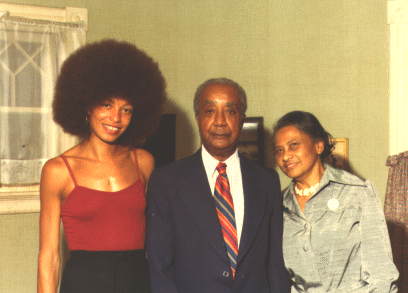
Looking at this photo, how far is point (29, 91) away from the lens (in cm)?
351

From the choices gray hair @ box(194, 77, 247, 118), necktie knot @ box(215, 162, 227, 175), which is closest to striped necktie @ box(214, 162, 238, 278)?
necktie knot @ box(215, 162, 227, 175)

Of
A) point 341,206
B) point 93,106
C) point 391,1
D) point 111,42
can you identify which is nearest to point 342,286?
point 341,206

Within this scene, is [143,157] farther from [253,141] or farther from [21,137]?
[21,137]

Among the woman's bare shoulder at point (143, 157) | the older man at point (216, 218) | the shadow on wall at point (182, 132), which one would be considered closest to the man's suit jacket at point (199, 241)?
the older man at point (216, 218)

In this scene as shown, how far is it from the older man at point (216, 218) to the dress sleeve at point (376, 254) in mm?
378

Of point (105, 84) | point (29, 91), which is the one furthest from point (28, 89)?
point (105, 84)

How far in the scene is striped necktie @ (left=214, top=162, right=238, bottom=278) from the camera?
193cm

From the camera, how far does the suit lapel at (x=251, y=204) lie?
1936 mm

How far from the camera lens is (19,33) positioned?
3.47 m

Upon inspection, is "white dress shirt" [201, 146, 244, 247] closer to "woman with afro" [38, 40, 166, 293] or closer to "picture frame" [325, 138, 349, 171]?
"woman with afro" [38, 40, 166, 293]

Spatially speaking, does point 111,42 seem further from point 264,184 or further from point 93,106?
point 264,184

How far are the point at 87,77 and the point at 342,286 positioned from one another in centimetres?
161

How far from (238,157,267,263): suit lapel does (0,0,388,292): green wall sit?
4.64ft

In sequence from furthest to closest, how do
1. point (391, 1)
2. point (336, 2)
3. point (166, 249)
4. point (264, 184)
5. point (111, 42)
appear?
point (336, 2) < point (391, 1) < point (111, 42) < point (264, 184) < point (166, 249)
